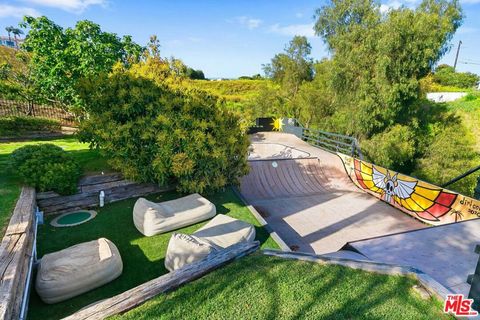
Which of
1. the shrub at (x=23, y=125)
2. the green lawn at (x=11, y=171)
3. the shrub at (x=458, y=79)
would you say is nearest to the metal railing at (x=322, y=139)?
the green lawn at (x=11, y=171)

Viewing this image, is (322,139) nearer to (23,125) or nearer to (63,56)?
(63,56)

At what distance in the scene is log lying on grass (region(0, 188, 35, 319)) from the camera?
2164mm

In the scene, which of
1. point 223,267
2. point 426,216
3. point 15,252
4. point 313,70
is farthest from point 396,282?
point 313,70

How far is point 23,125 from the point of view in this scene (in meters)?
9.78

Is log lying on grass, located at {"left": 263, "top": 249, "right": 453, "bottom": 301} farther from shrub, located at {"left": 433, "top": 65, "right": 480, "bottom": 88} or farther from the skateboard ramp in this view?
shrub, located at {"left": 433, "top": 65, "right": 480, "bottom": 88}

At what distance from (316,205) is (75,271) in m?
6.21

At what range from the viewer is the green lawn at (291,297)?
7.84 feet

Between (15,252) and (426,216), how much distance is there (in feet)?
27.8

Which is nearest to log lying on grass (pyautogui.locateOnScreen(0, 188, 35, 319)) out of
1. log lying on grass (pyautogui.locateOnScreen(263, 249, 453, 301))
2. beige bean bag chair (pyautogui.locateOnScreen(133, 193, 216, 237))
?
beige bean bag chair (pyautogui.locateOnScreen(133, 193, 216, 237))

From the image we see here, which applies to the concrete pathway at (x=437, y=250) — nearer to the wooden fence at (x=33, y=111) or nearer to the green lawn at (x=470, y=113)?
the wooden fence at (x=33, y=111)

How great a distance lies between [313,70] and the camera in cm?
2091

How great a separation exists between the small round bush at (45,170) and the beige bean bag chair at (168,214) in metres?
1.51

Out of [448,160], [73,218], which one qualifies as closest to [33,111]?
[73,218]

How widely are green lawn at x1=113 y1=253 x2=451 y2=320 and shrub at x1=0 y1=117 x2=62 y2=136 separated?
1031 cm
